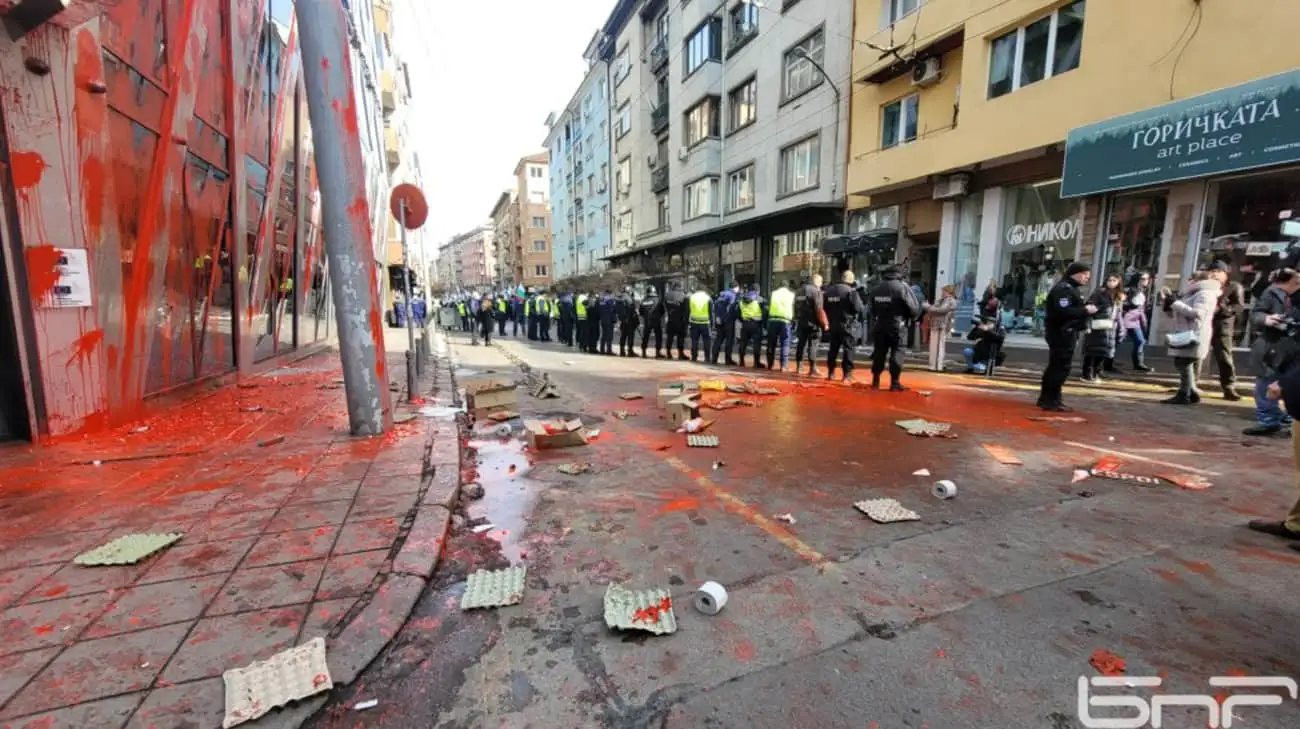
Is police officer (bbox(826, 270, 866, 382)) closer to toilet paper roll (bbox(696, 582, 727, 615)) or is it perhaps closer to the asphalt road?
the asphalt road

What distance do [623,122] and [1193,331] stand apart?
30.4 m

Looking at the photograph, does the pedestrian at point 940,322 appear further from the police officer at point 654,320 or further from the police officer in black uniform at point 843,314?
the police officer at point 654,320

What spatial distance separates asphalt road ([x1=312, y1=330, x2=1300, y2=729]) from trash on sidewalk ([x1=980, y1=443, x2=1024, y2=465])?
115 millimetres

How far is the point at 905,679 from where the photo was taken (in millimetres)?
2055

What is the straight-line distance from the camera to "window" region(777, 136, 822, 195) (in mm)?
17625

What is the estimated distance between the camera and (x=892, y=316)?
26.3 ft

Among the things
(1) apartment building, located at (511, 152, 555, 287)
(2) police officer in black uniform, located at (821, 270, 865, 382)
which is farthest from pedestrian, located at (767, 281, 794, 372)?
(1) apartment building, located at (511, 152, 555, 287)

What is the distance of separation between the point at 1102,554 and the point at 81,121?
852 cm

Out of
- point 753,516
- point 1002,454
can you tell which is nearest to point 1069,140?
point 1002,454

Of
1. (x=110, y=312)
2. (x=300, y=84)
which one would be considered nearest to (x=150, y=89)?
(x=110, y=312)

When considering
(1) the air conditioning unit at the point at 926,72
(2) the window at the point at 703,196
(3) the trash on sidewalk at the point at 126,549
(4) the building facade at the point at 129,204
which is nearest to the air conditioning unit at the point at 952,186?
(1) the air conditioning unit at the point at 926,72

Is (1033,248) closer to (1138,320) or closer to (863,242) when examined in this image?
(1138,320)

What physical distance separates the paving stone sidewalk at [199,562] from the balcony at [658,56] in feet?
86.2

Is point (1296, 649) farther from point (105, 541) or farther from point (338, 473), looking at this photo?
point (105, 541)
